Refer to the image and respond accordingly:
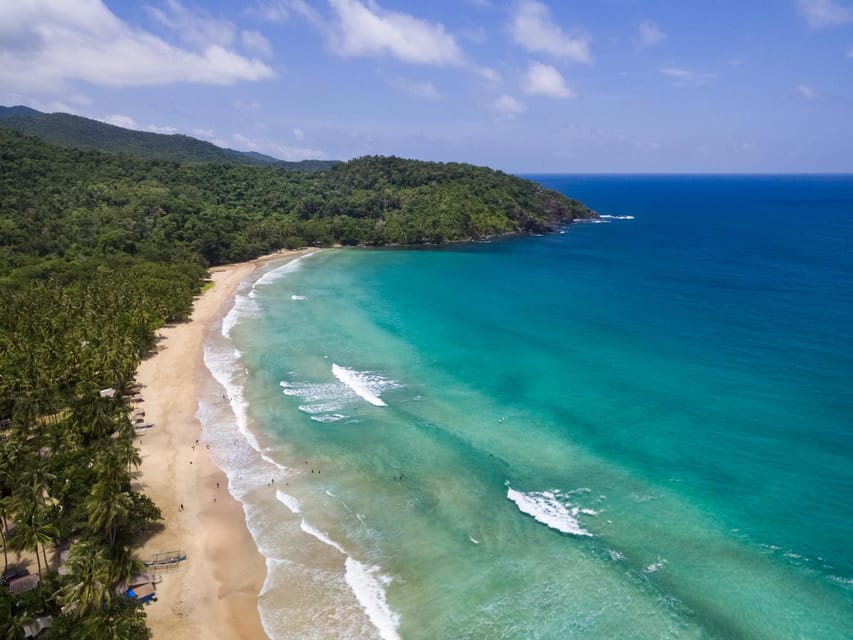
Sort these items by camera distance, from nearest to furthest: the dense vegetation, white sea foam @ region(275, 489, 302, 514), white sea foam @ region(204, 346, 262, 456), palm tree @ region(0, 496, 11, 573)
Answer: the dense vegetation < palm tree @ region(0, 496, 11, 573) < white sea foam @ region(275, 489, 302, 514) < white sea foam @ region(204, 346, 262, 456)

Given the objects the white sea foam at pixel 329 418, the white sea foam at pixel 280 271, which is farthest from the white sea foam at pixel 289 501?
the white sea foam at pixel 280 271

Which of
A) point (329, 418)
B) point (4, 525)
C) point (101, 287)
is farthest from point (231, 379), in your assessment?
point (101, 287)

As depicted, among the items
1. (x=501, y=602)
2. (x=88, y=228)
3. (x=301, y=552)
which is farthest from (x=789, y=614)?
(x=88, y=228)

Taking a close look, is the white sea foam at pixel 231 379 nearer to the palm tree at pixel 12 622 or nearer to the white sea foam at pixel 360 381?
the white sea foam at pixel 360 381

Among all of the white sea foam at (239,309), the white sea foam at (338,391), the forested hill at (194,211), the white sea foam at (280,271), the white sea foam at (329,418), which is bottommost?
the white sea foam at (329,418)

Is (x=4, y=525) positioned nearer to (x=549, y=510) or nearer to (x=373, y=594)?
(x=373, y=594)

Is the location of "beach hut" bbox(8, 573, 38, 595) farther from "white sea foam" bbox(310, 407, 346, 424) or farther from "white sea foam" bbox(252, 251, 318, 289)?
"white sea foam" bbox(252, 251, 318, 289)

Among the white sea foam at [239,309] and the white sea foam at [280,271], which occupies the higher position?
the white sea foam at [280,271]

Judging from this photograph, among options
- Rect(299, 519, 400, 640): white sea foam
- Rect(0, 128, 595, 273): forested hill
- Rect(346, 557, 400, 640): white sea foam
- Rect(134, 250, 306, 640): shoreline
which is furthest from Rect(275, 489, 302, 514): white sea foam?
Rect(0, 128, 595, 273): forested hill
